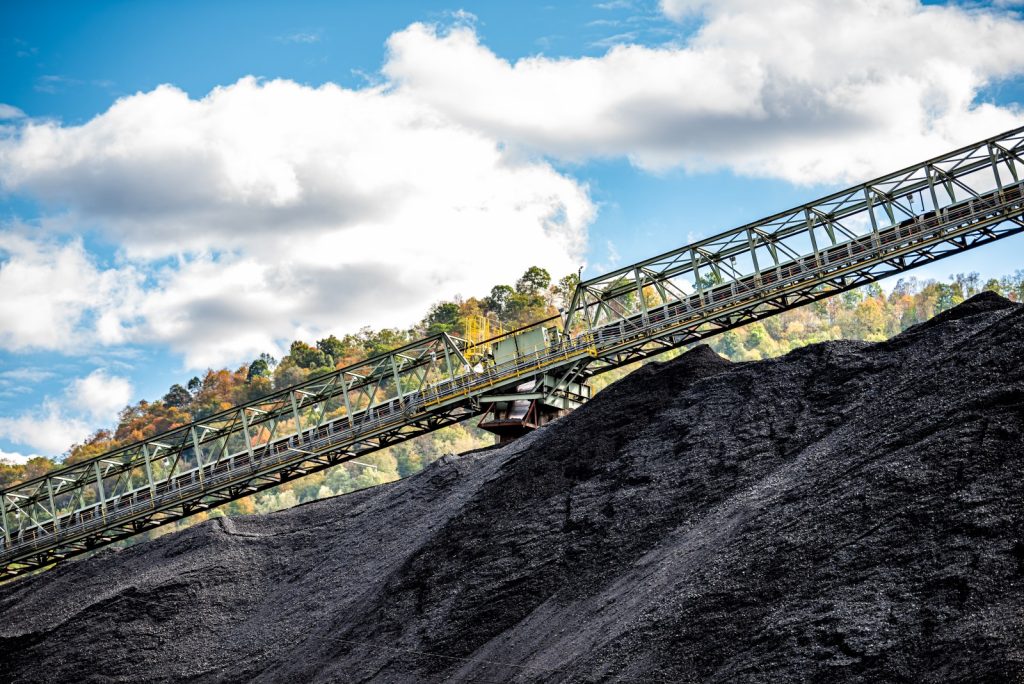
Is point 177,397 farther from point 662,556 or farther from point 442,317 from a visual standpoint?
point 662,556

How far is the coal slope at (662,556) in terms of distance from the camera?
14.8 m

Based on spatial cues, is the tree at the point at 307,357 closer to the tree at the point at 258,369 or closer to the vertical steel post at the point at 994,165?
the tree at the point at 258,369

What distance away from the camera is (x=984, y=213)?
101 feet

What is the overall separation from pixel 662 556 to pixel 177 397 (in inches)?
5782

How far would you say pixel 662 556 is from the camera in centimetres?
1945

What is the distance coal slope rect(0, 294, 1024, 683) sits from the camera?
1483 centimetres

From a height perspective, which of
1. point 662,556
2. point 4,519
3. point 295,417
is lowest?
point 662,556

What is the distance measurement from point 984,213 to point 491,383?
15.2 metres

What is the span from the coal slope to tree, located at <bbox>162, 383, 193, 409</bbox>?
127856mm

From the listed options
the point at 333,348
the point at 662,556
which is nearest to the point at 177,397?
the point at 333,348

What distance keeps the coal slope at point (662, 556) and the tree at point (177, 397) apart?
419 feet

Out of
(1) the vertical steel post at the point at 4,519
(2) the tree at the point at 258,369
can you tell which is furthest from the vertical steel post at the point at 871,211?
(2) the tree at the point at 258,369

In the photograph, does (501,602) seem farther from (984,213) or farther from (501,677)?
(984,213)

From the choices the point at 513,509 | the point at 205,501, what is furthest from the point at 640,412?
the point at 205,501
